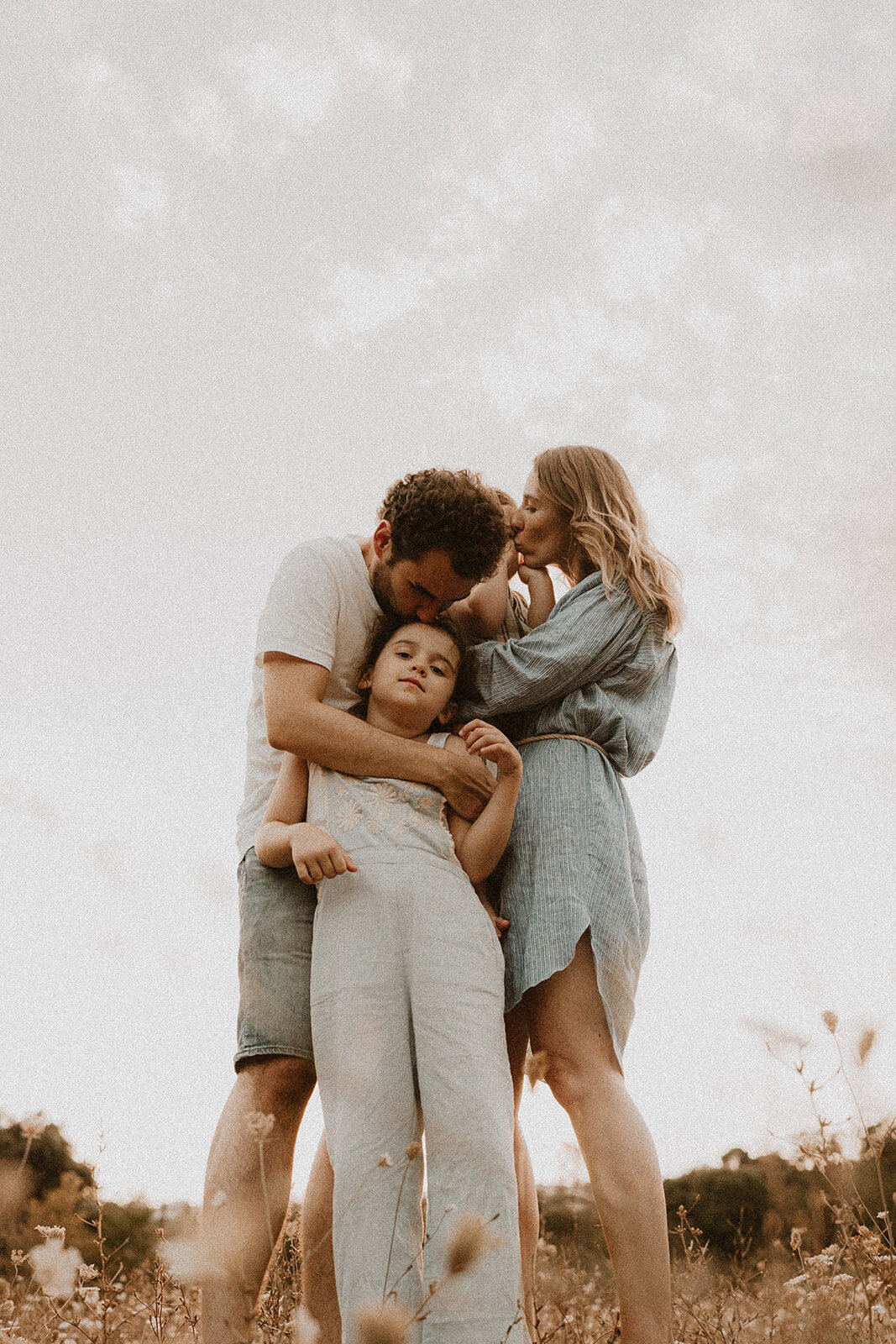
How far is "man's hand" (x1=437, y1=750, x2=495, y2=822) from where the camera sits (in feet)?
8.52

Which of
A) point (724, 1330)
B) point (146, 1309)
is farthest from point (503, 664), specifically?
point (724, 1330)

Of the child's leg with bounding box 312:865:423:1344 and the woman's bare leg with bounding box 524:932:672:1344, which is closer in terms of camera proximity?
the child's leg with bounding box 312:865:423:1344

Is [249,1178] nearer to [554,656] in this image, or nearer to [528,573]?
[554,656]

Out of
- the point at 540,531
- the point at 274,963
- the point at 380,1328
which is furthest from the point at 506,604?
the point at 380,1328

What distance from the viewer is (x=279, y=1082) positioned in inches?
95.9

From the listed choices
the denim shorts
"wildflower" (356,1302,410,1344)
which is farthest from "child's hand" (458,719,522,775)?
"wildflower" (356,1302,410,1344)

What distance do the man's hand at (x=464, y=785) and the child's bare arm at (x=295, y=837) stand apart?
0.33 meters

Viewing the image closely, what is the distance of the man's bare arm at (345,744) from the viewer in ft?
8.41

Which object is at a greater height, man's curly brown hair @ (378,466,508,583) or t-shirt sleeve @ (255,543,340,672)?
man's curly brown hair @ (378,466,508,583)

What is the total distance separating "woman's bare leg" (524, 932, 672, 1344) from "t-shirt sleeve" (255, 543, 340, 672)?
99cm

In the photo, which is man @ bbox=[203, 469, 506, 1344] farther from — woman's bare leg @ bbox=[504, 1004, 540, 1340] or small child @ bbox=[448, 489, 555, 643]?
woman's bare leg @ bbox=[504, 1004, 540, 1340]

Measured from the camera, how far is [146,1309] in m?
2.79

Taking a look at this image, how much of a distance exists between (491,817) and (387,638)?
59cm

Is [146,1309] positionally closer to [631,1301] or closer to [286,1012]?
[286,1012]
